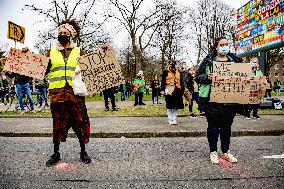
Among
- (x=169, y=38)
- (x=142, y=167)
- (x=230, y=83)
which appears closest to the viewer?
(x=142, y=167)

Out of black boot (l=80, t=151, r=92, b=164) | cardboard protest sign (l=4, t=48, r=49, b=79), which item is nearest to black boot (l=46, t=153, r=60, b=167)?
black boot (l=80, t=151, r=92, b=164)

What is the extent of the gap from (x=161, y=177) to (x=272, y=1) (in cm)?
1374

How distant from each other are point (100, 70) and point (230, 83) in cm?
207

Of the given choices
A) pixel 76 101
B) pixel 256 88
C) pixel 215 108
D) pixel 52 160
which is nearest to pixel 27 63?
pixel 76 101

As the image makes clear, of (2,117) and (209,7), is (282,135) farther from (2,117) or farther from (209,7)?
(209,7)

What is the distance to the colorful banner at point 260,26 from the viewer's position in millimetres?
16516

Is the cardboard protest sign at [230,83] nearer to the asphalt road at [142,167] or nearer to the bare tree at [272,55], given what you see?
the asphalt road at [142,167]

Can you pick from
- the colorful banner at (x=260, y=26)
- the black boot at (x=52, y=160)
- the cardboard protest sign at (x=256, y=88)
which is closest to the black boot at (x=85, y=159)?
the black boot at (x=52, y=160)

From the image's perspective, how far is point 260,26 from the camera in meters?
17.8

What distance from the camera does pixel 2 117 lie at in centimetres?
1377

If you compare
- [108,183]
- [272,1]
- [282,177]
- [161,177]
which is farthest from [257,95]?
[272,1]

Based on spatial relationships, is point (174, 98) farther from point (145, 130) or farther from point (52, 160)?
point (52, 160)

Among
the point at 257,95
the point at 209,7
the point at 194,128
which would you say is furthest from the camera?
the point at 209,7

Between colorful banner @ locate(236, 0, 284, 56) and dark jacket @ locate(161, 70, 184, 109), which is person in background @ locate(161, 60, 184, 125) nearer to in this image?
dark jacket @ locate(161, 70, 184, 109)
